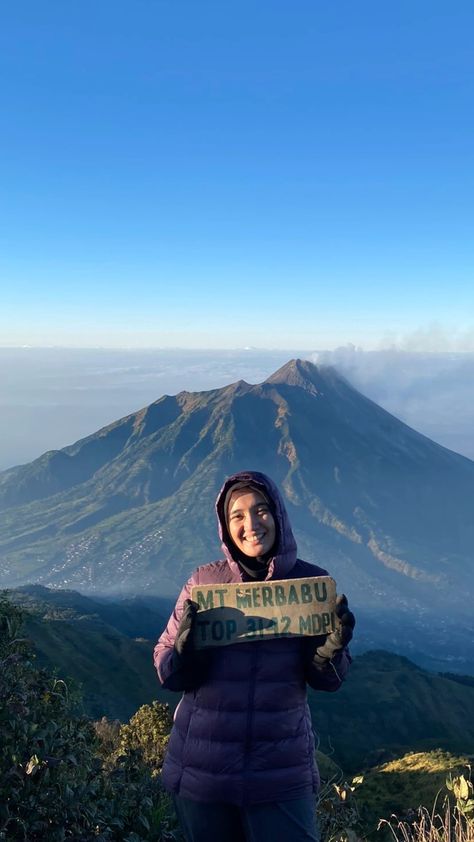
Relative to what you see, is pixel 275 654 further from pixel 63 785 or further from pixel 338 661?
pixel 63 785

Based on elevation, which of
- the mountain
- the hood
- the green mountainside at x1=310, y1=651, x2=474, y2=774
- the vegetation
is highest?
the hood

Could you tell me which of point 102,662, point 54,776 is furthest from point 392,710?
point 54,776

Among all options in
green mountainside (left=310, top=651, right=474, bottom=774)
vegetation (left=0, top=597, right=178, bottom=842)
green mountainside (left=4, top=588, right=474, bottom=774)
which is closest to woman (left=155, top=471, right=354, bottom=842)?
vegetation (left=0, top=597, right=178, bottom=842)

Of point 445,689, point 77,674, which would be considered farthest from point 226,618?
point 445,689

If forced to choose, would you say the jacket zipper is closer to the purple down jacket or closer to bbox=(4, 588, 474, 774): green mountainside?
the purple down jacket

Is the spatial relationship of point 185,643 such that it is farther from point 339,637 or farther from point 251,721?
point 339,637

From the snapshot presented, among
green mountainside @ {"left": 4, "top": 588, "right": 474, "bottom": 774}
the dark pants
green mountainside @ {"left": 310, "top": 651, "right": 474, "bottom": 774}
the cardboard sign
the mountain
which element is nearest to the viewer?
the dark pants

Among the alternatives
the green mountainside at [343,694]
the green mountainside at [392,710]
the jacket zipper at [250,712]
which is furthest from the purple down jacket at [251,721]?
the green mountainside at [392,710]
